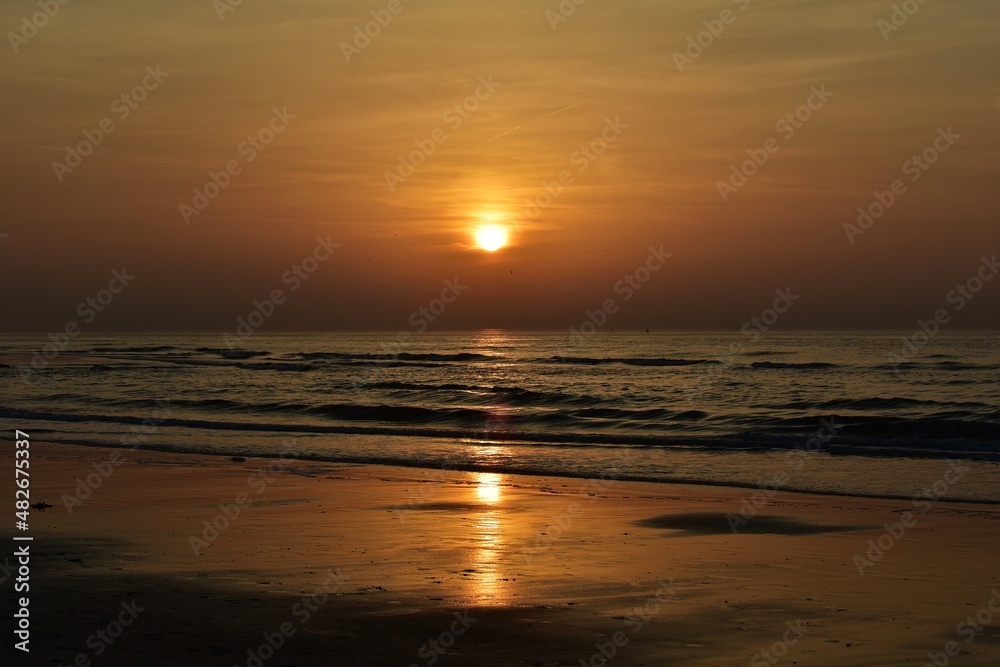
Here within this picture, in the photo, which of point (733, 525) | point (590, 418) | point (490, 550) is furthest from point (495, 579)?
point (590, 418)

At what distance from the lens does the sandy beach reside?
7.09 meters

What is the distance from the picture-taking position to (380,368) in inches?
3004

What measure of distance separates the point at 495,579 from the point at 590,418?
86.8 ft

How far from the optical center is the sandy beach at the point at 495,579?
7.09m

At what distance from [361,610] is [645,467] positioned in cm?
1325

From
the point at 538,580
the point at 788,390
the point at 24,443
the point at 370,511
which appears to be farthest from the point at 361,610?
the point at 788,390

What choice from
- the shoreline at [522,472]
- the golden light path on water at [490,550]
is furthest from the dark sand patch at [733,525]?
the shoreline at [522,472]

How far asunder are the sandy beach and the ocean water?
16.0ft

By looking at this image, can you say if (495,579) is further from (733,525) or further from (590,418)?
(590,418)

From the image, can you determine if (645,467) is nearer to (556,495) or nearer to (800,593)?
(556,495)

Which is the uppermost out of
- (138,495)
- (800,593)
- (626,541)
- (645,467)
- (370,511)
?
(645,467)

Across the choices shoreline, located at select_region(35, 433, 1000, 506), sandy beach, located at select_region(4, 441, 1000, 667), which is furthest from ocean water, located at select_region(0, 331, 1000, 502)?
sandy beach, located at select_region(4, 441, 1000, 667)

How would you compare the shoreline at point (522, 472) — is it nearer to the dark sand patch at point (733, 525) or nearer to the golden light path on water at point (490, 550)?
the golden light path on water at point (490, 550)

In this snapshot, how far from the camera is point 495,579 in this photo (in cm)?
941
